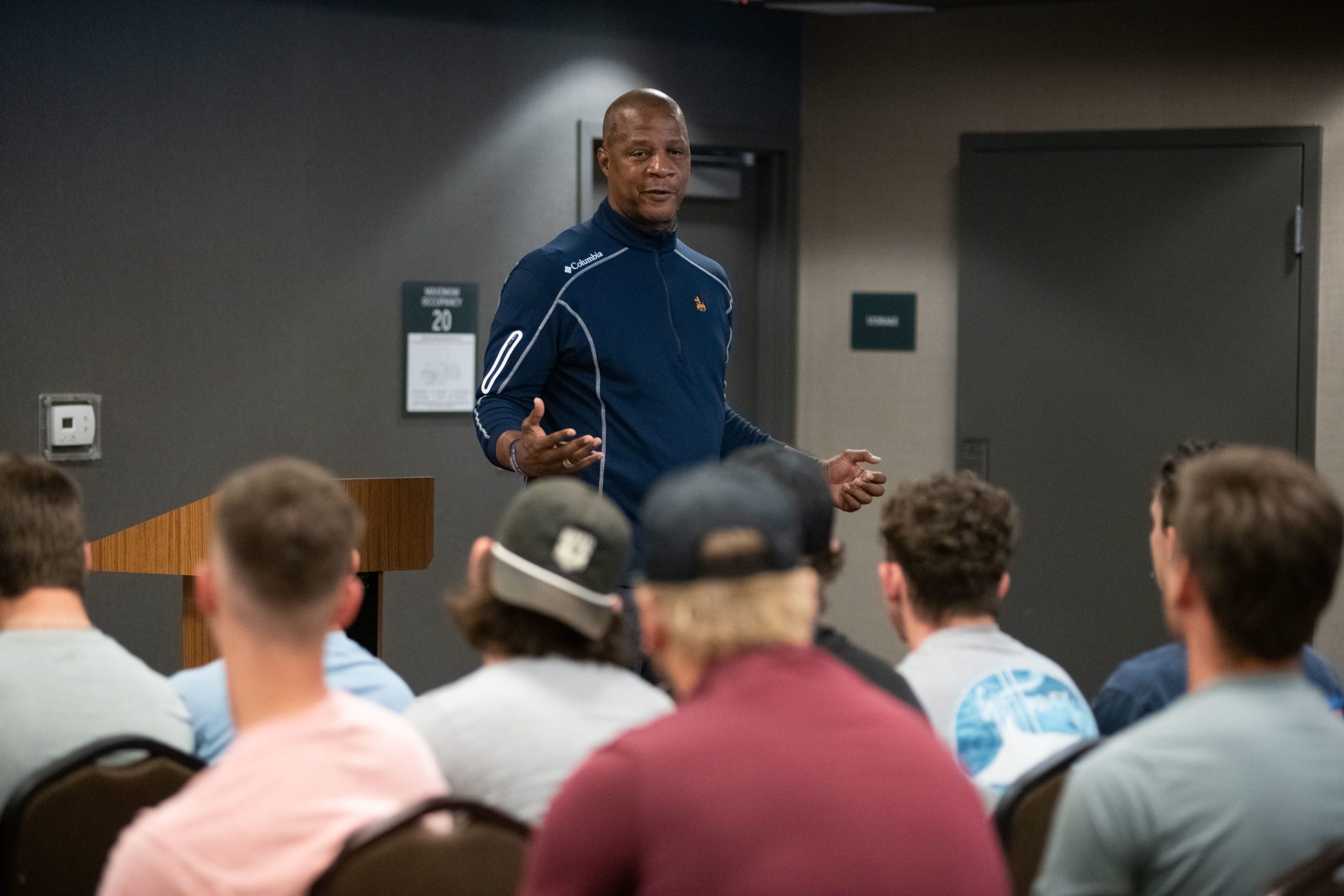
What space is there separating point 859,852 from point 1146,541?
4470mm

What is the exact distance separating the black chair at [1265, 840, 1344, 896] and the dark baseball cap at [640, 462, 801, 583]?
513 mm

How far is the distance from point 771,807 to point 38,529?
55.3 inches

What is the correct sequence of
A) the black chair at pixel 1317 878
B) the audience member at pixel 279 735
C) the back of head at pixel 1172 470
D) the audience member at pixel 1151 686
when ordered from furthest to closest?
the back of head at pixel 1172 470, the audience member at pixel 1151 686, the audience member at pixel 279 735, the black chair at pixel 1317 878

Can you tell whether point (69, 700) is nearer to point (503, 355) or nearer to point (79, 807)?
point (79, 807)

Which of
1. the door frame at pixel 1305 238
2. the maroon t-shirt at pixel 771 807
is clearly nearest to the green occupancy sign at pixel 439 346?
the door frame at pixel 1305 238

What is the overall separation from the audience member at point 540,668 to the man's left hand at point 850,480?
143 centimetres

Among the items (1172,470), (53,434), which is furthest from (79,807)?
(53,434)

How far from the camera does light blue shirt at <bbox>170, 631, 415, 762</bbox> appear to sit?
2.11 meters

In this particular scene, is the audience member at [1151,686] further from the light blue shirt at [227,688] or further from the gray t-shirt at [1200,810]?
the light blue shirt at [227,688]

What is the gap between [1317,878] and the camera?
130 cm

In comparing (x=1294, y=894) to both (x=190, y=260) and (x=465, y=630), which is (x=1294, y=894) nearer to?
(x=465, y=630)

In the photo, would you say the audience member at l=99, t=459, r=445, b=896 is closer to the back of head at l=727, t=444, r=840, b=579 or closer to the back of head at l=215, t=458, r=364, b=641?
the back of head at l=215, t=458, r=364, b=641

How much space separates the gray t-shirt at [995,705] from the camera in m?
1.98

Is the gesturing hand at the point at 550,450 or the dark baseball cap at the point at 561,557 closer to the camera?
the dark baseball cap at the point at 561,557
